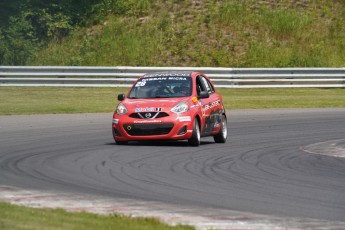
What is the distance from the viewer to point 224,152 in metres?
17.5

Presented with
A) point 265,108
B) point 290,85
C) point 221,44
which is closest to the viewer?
point 265,108

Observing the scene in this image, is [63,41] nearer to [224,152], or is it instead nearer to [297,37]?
[297,37]

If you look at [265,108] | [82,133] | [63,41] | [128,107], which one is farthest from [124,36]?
[128,107]

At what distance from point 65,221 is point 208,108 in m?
10.5

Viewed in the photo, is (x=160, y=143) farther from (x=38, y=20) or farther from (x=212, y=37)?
(x=38, y=20)

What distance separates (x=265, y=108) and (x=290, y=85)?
8060 millimetres

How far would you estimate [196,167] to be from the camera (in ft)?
48.8

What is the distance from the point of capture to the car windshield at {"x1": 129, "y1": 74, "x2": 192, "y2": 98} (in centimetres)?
1947

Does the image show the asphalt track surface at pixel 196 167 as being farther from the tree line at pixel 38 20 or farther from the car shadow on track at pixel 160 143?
the tree line at pixel 38 20

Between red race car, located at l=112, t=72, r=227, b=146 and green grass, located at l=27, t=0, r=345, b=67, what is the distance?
23674 mm

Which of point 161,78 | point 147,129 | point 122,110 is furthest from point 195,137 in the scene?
point 161,78

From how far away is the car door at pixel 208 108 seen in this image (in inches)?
756

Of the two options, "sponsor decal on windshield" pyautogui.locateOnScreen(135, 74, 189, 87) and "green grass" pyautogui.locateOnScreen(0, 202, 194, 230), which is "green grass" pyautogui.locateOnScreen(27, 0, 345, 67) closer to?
"sponsor decal on windshield" pyautogui.locateOnScreen(135, 74, 189, 87)

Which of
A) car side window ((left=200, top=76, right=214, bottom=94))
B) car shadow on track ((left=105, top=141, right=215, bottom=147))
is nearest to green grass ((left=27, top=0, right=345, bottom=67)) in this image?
car side window ((left=200, top=76, right=214, bottom=94))
